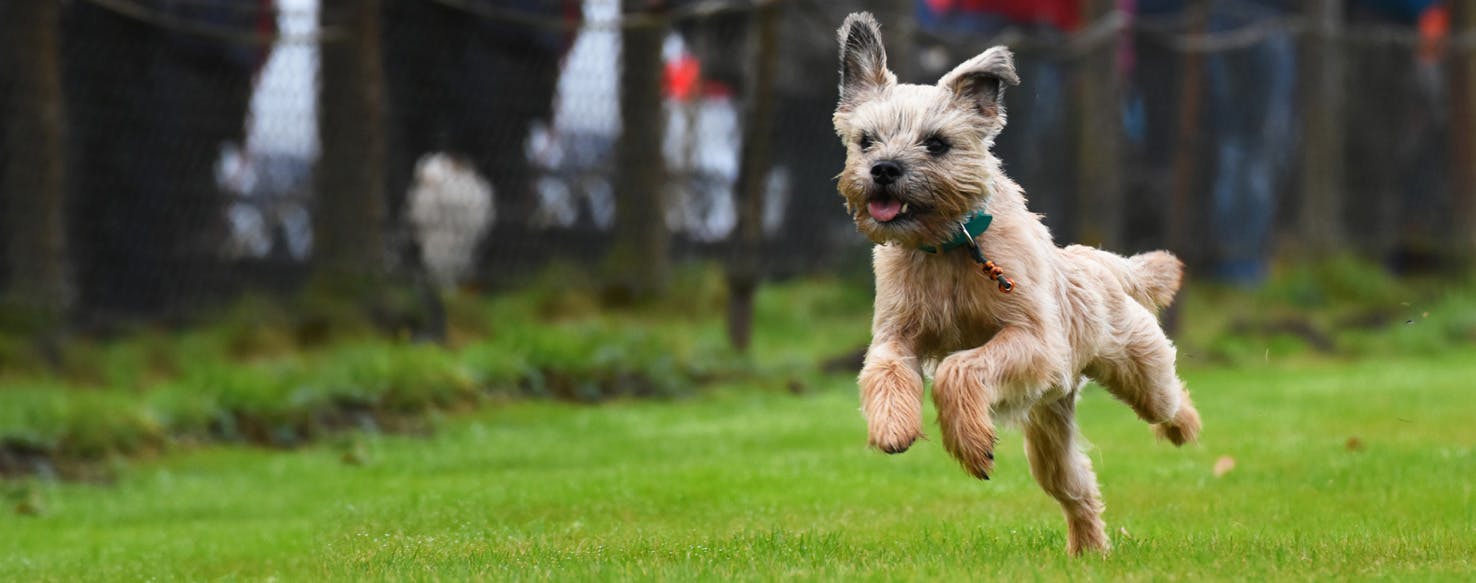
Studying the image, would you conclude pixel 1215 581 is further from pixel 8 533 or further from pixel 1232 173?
pixel 1232 173

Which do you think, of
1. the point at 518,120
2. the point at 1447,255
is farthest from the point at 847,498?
the point at 1447,255

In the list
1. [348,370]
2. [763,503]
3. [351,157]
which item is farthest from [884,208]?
[351,157]

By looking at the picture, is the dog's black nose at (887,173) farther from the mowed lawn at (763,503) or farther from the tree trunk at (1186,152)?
the tree trunk at (1186,152)

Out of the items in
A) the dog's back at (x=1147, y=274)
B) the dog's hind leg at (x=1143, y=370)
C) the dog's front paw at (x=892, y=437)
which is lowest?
the dog's hind leg at (x=1143, y=370)

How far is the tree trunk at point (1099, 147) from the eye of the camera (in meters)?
16.8

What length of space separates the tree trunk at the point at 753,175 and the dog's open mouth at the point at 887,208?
7904 mm

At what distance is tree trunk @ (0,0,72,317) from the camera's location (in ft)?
38.0

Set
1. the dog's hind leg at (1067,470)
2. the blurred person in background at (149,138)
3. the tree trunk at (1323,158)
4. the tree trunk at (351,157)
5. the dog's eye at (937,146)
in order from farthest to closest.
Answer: the tree trunk at (1323,158)
the tree trunk at (351,157)
the blurred person in background at (149,138)
the dog's hind leg at (1067,470)
the dog's eye at (937,146)

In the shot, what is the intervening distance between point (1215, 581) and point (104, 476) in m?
6.93

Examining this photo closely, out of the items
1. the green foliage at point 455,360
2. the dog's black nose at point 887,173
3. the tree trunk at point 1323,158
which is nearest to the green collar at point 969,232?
the dog's black nose at point 887,173

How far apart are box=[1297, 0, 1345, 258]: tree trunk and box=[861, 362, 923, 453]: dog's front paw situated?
1484cm

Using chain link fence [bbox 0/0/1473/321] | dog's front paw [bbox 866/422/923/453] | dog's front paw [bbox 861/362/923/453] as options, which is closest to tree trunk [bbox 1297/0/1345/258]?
chain link fence [bbox 0/0/1473/321]

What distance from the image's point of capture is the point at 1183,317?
670 inches

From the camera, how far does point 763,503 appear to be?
7.83 meters
